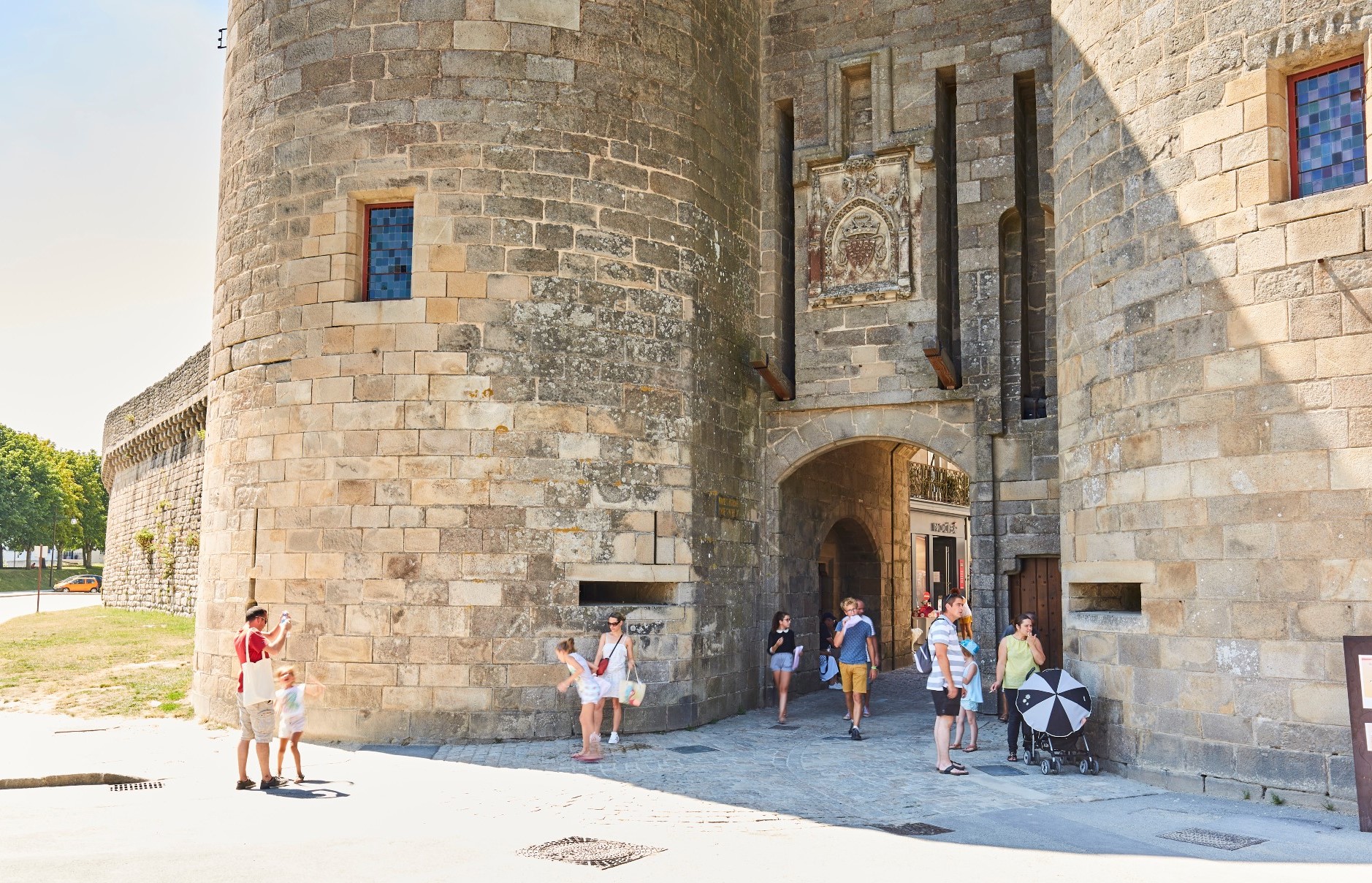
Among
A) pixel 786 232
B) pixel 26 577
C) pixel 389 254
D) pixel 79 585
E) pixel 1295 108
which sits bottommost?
pixel 79 585

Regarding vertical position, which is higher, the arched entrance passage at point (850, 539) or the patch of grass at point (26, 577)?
the arched entrance passage at point (850, 539)

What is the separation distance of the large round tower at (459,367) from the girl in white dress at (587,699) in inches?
31.0

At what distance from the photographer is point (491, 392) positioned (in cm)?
945

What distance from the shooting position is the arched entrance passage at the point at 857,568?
49.7 feet

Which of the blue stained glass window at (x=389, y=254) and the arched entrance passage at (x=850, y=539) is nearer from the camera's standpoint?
the blue stained glass window at (x=389, y=254)

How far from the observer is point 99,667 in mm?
14625

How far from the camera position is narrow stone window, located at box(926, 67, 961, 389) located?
451 inches

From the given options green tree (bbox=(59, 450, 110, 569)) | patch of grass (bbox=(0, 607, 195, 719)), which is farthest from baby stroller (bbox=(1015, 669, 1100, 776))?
green tree (bbox=(59, 450, 110, 569))

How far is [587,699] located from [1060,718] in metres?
3.38

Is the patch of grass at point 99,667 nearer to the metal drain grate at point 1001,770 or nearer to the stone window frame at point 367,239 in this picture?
the stone window frame at point 367,239

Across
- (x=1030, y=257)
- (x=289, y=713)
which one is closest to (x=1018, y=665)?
(x=1030, y=257)

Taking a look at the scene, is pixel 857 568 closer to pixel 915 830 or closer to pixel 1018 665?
pixel 1018 665

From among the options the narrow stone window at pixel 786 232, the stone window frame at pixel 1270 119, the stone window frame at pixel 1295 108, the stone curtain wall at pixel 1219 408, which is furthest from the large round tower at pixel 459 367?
the stone window frame at pixel 1295 108

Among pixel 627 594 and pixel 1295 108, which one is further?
pixel 627 594
